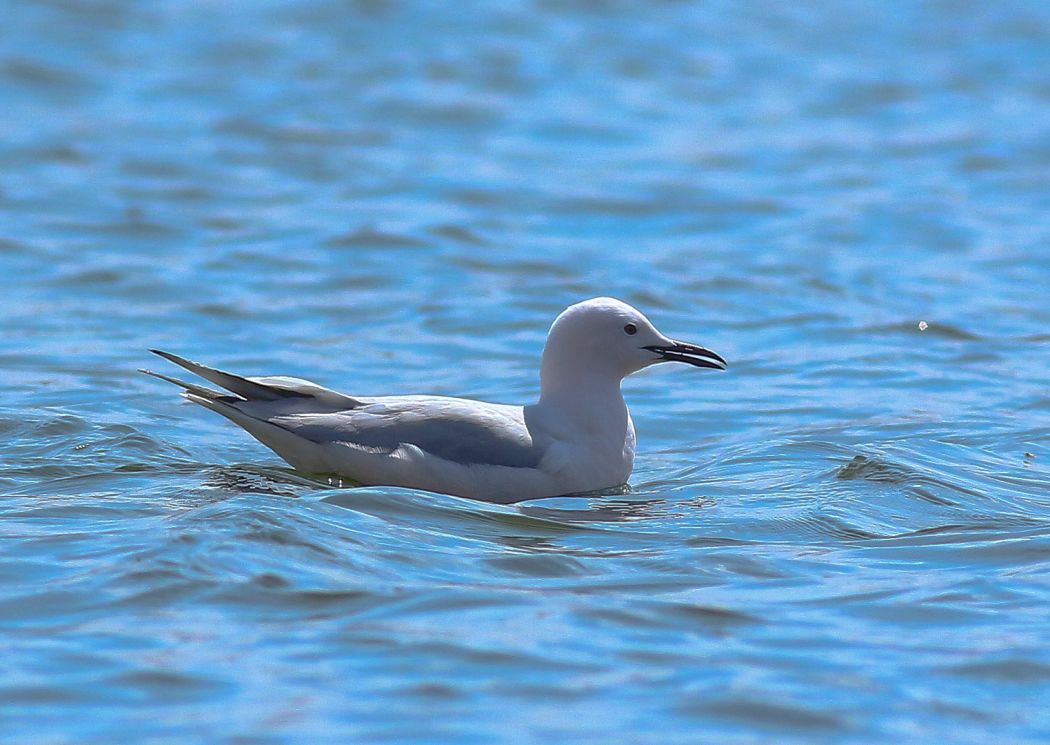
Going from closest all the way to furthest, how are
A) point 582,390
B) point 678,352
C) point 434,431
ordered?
point 434,431 → point 582,390 → point 678,352

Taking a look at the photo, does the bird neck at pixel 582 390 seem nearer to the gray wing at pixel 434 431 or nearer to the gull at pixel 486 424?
the gull at pixel 486 424

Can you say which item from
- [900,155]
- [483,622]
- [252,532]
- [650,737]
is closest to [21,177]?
[900,155]

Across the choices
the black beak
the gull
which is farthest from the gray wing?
the black beak

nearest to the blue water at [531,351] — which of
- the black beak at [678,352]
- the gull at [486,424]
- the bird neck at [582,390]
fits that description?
the gull at [486,424]

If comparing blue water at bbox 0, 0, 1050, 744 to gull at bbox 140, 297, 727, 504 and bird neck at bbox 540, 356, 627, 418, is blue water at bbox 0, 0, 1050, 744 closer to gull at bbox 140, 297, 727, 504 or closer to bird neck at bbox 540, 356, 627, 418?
gull at bbox 140, 297, 727, 504

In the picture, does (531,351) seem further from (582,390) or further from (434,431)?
(434,431)

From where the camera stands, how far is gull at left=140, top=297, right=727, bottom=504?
7523 mm

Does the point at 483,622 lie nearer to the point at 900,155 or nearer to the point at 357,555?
the point at 357,555

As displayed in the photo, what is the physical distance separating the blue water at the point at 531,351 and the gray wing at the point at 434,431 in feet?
0.96

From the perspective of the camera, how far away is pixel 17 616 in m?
5.76

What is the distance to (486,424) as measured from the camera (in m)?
7.64

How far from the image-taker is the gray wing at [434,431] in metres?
7.55

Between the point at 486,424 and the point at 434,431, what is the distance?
232 millimetres

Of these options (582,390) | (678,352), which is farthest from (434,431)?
(678,352)
